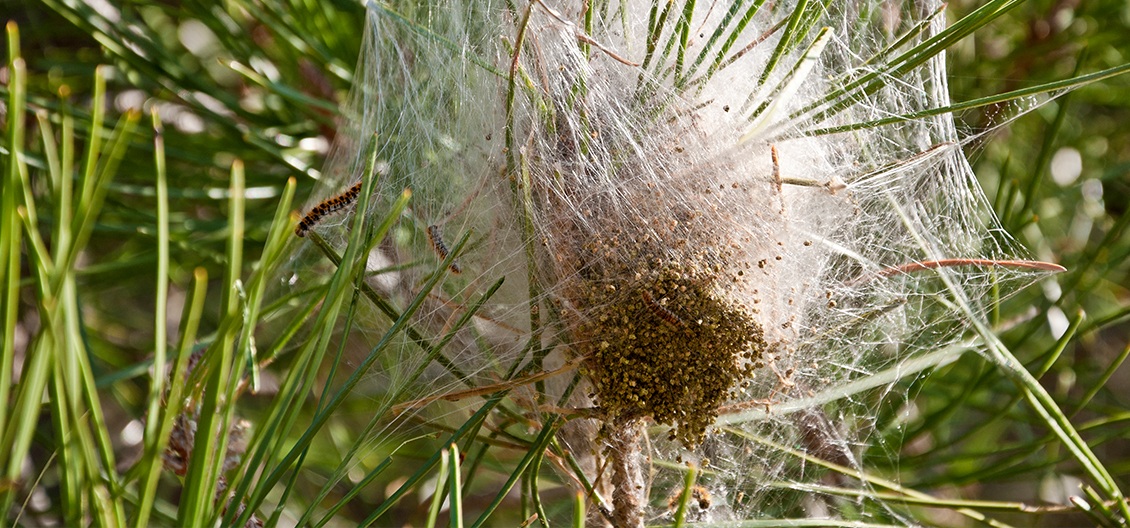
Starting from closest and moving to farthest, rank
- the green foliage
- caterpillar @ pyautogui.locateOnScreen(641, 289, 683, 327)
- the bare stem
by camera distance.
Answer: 1. the green foliage
2. caterpillar @ pyautogui.locateOnScreen(641, 289, 683, 327)
3. the bare stem

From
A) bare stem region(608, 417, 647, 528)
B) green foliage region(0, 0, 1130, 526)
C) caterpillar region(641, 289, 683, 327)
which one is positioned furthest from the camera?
bare stem region(608, 417, 647, 528)

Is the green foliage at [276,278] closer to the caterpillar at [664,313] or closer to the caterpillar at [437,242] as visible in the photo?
the caterpillar at [437,242]

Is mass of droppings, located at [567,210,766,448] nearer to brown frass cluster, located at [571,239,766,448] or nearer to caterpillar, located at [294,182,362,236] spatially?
brown frass cluster, located at [571,239,766,448]

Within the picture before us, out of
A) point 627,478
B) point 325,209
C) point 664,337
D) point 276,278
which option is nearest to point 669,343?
point 664,337

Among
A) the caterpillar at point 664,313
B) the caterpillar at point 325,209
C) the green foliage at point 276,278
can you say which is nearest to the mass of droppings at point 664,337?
the caterpillar at point 664,313

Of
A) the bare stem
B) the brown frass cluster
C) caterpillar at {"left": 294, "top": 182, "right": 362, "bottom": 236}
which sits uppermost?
caterpillar at {"left": 294, "top": 182, "right": 362, "bottom": 236}

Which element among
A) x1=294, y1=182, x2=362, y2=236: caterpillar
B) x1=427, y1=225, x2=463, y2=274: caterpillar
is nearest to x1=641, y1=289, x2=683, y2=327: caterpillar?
x1=427, y1=225, x2=463, y2=274: caterpillar

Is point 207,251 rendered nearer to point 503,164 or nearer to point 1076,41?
point 503,164

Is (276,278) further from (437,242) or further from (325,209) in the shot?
(437,242)

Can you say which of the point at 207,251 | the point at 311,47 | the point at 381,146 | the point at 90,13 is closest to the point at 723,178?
the point at 381,146
